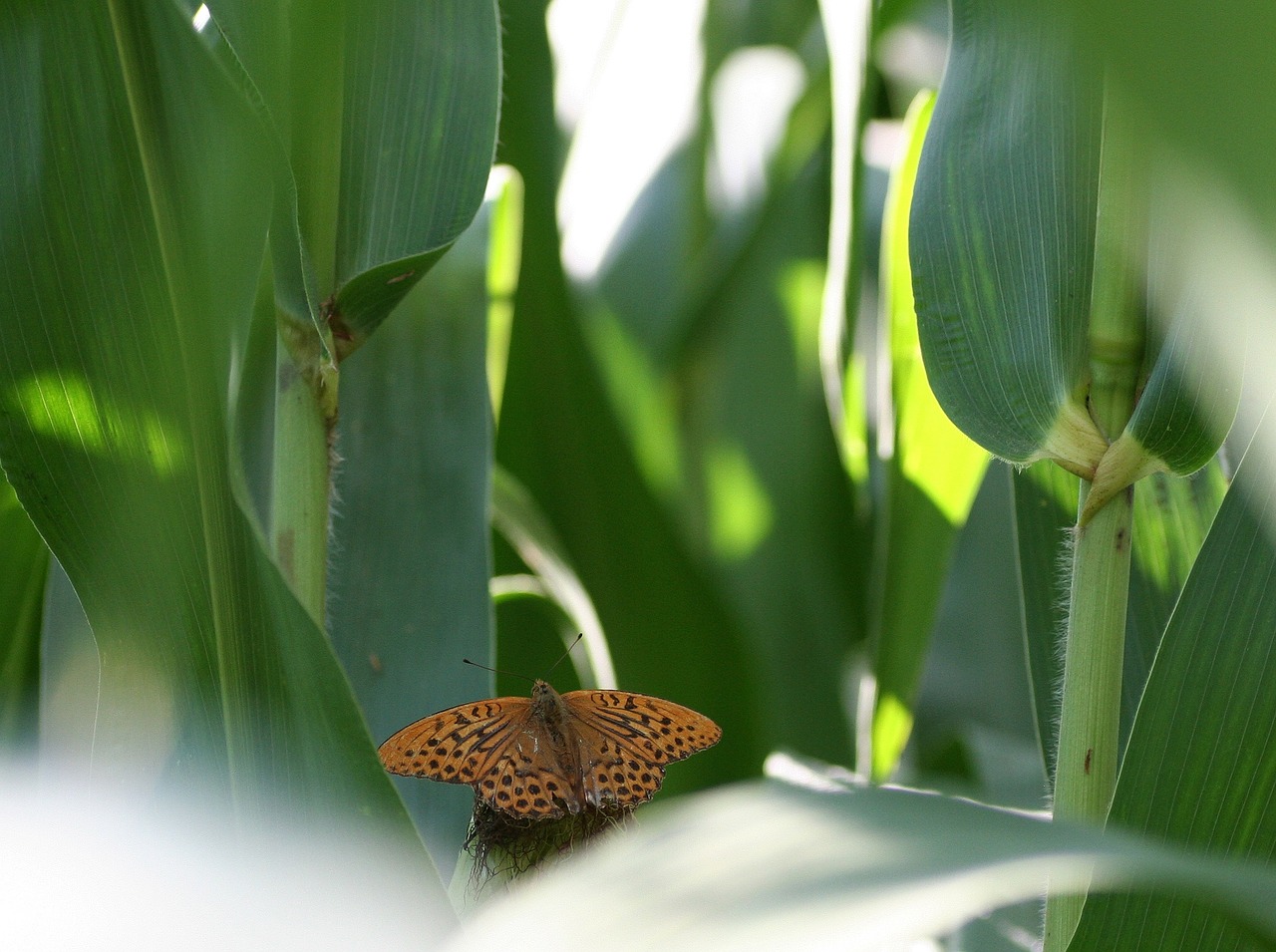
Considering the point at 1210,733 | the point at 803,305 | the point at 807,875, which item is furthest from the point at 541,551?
the point at 807,875

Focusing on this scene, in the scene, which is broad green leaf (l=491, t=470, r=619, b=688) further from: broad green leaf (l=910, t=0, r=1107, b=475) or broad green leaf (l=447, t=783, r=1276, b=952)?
broad green leaf (l=447, t=783, r=1276, b=952)

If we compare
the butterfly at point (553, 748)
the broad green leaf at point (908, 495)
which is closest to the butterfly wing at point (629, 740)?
the butterfly at point (553, 748)

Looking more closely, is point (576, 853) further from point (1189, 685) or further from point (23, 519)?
point (23, 519)

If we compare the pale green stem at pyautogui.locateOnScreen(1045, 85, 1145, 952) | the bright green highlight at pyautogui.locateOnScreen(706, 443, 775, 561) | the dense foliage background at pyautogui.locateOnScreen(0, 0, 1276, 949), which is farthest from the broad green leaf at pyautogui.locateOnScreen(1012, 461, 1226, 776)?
the bright green highlight at pyautogui.locateOnScreen(706, 443, 775, 561)

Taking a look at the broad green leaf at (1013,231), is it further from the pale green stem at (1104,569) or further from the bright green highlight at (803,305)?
the bright green highlight at (803,305)

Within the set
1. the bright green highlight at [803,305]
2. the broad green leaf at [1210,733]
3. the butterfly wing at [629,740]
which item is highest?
the bright green highlight at [803,305]
